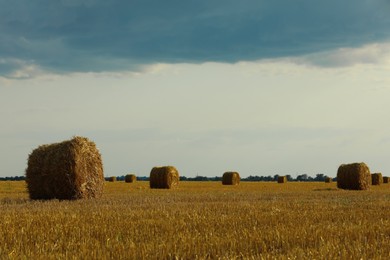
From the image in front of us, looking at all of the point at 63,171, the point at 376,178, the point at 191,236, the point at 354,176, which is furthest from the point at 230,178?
the point at 191,236

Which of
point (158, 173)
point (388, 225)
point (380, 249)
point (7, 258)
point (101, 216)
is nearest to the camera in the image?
point (7, 258)

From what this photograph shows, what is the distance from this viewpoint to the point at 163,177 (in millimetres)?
35031

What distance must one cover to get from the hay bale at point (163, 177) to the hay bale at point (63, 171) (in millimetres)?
14819

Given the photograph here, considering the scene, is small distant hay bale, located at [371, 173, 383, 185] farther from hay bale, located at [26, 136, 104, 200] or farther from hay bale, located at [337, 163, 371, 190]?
hay bale, located at [26, 136, 104, 200]

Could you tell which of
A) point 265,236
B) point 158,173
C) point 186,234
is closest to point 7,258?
point 186,234

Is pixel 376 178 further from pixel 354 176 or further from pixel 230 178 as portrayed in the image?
pixel 354 176

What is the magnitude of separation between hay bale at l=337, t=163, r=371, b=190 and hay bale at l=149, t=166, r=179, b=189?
11.6 m

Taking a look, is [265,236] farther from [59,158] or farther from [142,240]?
[59,158]

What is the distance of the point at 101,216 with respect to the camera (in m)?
10.6

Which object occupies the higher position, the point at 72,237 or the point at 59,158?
the point at 59,158

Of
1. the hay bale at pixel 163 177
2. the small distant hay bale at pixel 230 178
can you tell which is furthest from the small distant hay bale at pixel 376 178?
the hay bale at pixel 163 177

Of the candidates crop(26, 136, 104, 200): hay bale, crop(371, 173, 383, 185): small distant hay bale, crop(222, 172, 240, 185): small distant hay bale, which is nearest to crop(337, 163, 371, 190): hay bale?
crop(222, 172, 240, 185): small distant hay bale

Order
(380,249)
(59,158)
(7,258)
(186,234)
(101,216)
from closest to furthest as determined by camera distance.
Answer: (7,258) → (380,249) → (186,234) → (101,216) → (59,158)

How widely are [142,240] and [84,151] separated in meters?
12.8
